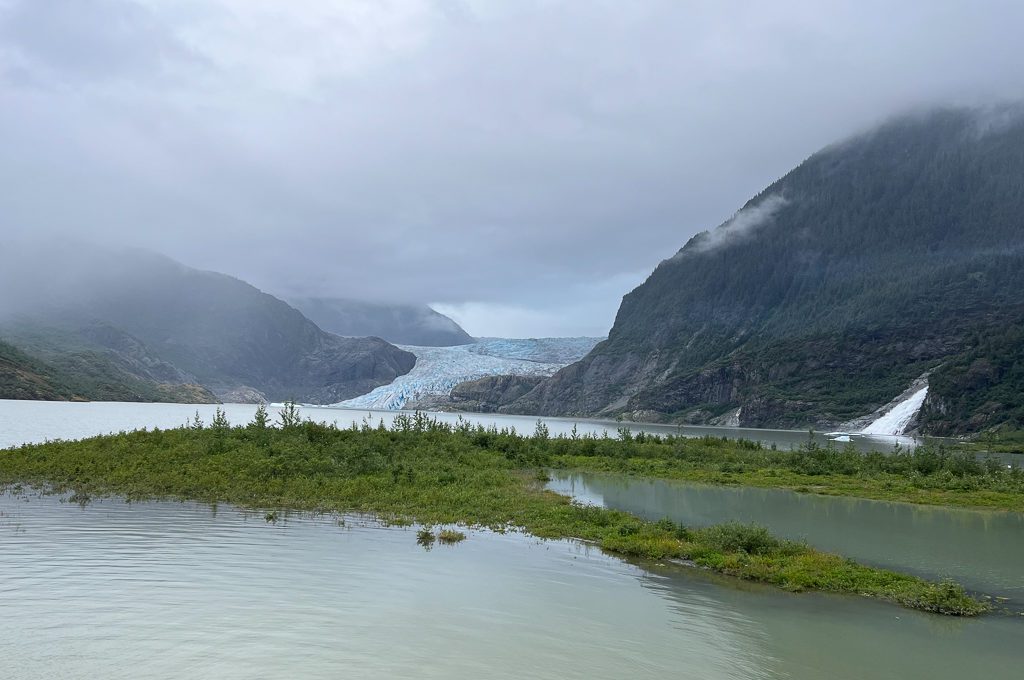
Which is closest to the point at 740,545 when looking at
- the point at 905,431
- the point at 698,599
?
the point at 698,599

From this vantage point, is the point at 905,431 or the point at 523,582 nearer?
the point at 523,582

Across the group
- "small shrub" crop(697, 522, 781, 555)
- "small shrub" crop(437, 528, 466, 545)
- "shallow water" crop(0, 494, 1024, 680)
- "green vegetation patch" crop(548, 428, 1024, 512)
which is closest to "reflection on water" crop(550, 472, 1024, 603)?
"small shrub" crop(697, 522, 781, 555)

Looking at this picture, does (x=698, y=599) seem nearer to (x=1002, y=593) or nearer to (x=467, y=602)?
(x=467, y=602)

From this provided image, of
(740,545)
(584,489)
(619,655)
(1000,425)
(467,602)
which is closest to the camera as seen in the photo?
(619,655)

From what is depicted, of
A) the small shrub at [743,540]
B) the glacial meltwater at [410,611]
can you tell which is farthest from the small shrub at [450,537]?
the small shrub at [743,540]

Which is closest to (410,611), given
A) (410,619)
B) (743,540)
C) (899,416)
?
(410,619)

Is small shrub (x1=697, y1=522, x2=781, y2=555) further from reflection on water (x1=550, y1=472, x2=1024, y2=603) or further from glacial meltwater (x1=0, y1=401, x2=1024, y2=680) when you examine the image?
reflection on water (x1=550, y1=472, x2=1024, y2=603)

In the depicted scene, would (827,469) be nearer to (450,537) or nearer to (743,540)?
(743,540)

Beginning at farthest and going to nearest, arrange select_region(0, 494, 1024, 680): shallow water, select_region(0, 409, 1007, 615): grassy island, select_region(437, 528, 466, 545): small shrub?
1. select_region(437, 528, 466, 545): small shrub
2. select_region(0, 409, 1007, 615): grassy island
3. select_region(0, 494, 1024, 680): shallow water
